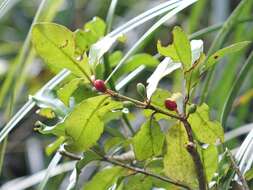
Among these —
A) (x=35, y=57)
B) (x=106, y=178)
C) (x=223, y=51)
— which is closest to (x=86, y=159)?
(x=106, y=178)

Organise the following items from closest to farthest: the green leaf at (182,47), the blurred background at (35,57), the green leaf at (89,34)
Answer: the green leaf at (182,47) < the green leaf at (89,34) < the blurred background at (35,57)

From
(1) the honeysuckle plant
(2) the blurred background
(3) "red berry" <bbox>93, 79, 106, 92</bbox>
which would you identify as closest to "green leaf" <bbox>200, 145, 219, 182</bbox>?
(1) the honeysuckle plant

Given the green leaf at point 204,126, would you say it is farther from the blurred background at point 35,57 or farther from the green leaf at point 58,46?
the blurred background at point 35,57

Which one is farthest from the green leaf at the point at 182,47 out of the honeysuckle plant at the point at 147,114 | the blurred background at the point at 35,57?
the blurred background at the point at 35,57

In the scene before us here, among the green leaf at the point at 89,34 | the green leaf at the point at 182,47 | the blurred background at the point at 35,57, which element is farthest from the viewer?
the blurred background at the point at 35,57

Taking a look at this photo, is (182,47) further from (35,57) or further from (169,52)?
(35,57)

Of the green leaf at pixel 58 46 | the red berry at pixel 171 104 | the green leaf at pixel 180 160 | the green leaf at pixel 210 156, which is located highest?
the green leaf at pixel 58 46

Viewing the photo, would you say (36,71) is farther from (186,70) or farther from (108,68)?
(186,70)
